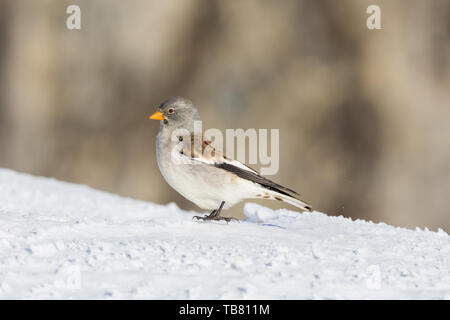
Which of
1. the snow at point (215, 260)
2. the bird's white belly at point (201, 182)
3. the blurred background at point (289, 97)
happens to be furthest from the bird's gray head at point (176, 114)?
the blurred background at point (289, 97)

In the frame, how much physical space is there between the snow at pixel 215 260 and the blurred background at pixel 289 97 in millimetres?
3676

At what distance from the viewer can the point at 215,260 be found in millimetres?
2281

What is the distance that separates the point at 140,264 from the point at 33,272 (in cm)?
37

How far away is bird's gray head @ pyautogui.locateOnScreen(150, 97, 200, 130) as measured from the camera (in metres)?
3.50

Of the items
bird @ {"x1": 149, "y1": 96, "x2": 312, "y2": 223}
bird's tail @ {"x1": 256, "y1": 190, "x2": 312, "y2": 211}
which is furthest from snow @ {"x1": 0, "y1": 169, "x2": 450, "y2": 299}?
bird @ {"x1": 149, "y1": 96, "x2": 312, "y2": 223}

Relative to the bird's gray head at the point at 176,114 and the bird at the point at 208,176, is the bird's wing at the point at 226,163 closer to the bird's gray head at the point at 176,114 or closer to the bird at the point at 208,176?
the bird at the point at 208,176

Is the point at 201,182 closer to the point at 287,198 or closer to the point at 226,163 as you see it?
A: the point at 226,163

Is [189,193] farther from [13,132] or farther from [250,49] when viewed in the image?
[13,132]

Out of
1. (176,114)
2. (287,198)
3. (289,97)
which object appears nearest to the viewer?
(287,198)

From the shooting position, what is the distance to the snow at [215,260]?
2.00m

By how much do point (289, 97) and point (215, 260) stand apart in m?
4.88

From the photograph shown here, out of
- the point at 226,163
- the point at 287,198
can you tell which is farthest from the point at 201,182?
the point at 287,198

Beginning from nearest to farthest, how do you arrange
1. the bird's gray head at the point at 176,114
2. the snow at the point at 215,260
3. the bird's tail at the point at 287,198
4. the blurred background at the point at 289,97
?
the snow at the point at 215,260
the bird's tail at the point at 287,198
the bird's gray head at the point at 176,114
the blurred background at the point at 289,97
